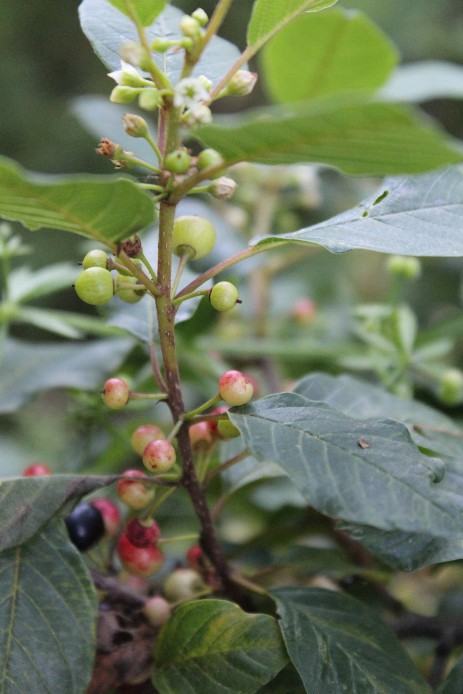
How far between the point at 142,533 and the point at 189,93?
0.36m

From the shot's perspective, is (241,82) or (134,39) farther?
(134,39)

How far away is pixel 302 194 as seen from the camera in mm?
1437

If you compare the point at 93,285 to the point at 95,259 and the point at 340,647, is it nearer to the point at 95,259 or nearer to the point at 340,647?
the point at 95,259

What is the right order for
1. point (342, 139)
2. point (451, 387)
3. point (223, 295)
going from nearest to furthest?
1. point (342, 139)
2. point (223, 295)
3. point (451, 387)

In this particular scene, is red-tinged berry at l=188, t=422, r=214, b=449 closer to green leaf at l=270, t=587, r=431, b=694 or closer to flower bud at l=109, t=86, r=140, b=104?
green leaf at l=270, t=587, r=431, b=694

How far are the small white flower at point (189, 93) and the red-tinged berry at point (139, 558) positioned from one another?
37 cm

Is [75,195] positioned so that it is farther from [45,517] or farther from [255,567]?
[255,567]

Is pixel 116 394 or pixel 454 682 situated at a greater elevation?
pixel 116 394

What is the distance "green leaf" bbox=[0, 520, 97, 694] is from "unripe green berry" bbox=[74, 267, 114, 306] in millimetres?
202

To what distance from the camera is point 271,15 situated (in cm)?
51

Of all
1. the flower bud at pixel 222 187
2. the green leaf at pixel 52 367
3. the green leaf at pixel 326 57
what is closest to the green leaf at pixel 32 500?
the flower bud at pixel 222 187

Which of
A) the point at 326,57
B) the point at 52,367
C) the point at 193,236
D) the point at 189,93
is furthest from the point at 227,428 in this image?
the point at 326,57

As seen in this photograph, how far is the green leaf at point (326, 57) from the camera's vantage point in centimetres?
112

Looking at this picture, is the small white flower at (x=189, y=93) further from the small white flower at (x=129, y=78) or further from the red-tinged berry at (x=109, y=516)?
the red-tinged berry at (x=109, y=516)
